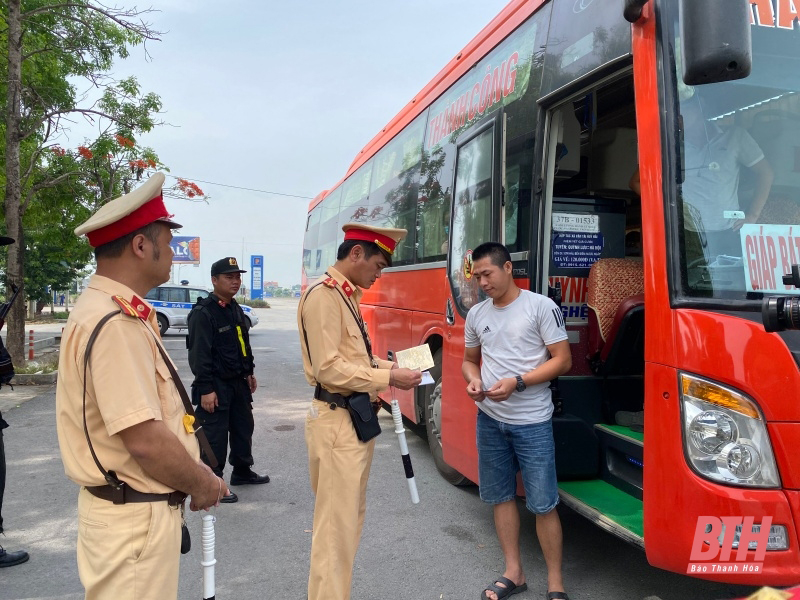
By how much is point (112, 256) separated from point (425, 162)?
14.3 feet

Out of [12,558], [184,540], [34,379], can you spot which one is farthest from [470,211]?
[34,379]

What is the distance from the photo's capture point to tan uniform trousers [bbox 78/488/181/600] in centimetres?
170

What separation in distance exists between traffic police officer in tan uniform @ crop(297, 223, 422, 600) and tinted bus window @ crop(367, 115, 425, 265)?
10.8 feet

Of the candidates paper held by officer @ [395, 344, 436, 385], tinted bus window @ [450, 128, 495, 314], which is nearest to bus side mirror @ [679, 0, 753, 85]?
paper held by officer @ [395, 344, 436, 385]

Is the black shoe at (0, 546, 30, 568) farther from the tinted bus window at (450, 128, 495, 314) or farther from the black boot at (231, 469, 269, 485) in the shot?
the tinted bus window at (450, 128, 495, 314)

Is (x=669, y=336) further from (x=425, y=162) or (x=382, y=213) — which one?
(x=382, y=213)

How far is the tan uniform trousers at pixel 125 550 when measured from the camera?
1704 mm

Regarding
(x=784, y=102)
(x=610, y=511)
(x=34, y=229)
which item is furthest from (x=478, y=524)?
(x=34, y=229)

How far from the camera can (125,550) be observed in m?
1.71

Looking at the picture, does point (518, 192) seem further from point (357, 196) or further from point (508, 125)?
point (357, 196)

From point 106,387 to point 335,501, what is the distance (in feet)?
4.67

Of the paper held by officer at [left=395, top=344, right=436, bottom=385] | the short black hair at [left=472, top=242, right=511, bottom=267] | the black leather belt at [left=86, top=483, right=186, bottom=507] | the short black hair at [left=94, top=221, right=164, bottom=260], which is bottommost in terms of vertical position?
the black leather belt at [left=86, top=483, right=186, bottom=507]

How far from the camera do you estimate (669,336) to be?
8.15 feet

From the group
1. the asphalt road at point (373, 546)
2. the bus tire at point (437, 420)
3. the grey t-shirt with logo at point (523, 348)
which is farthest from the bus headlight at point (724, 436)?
the bus tire at point (437, 420)
